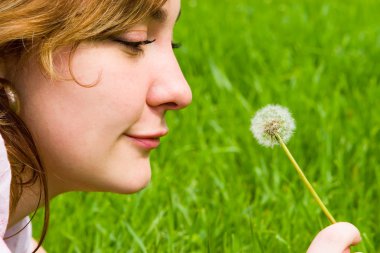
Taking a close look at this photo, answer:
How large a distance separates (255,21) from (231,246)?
1.94m

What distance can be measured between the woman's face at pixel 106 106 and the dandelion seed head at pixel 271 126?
5.9 inches

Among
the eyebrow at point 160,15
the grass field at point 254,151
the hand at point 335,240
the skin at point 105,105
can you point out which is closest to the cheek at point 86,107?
the skin at point 105,105

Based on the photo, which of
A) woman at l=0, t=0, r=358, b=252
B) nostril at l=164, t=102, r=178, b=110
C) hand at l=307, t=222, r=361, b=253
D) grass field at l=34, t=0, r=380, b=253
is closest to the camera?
hand at l=307, t=222, r=361, b=253

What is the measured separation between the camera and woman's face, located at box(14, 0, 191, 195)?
1503 millimetres

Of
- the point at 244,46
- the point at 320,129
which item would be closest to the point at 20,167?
the point at 320,129

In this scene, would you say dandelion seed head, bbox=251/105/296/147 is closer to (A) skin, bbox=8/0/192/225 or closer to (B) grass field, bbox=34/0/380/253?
(A) skin, bbox=8/0/192/225

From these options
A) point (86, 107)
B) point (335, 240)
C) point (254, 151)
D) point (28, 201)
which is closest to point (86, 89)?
point (86, 107)

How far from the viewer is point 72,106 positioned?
151cm

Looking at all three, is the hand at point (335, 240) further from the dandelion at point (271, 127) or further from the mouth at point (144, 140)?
the mouth at point (144, 140)

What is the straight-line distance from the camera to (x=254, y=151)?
8.95 feet

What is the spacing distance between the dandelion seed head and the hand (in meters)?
0.18

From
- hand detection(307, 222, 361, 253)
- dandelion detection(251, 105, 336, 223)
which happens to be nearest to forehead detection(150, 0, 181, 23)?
dandelion detection(251, 105, 336, 223)

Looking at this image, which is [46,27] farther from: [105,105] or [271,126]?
[271,126]

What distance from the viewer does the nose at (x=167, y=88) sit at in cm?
155
